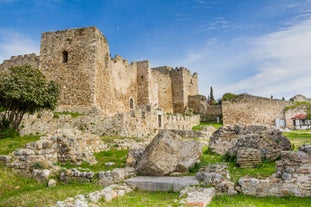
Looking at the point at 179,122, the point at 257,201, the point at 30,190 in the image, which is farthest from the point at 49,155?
the point at 179,122

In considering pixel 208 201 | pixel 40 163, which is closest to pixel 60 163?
pixel 40 163

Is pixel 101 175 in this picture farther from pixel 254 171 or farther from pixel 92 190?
pixel 254 171

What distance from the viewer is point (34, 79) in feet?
54.9

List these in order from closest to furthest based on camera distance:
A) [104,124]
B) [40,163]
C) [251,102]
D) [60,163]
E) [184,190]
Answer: [184,190] < [40,163] < [60,163] < [104,124] < [251,102]

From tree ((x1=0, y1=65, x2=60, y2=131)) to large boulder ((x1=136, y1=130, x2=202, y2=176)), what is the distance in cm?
950

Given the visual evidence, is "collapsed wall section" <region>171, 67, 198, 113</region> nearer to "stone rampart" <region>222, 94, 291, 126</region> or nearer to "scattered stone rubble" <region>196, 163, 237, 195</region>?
"stone rampart" <region>222, 94, 291, 126</region>

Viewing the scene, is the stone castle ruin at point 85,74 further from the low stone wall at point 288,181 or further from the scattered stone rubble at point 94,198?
the low stone wall at point 288,181

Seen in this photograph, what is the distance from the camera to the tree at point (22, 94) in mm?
15555

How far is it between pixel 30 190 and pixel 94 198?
2974 millimetres

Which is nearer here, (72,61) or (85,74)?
(85,74)

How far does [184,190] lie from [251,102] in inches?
1343

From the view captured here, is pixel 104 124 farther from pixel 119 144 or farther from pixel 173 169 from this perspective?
pixel 173 169

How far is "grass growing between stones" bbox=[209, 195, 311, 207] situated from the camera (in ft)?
20.4

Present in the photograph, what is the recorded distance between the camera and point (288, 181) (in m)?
7.02
